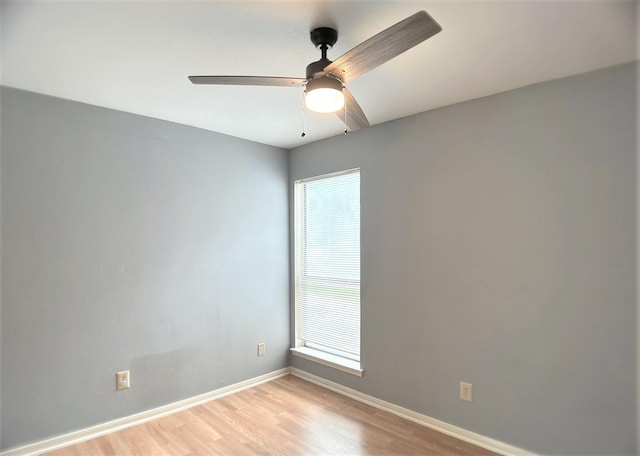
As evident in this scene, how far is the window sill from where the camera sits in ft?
10.6

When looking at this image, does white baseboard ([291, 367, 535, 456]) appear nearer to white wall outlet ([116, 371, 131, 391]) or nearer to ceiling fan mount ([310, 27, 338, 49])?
white wall outlet ([116, 371, 131, 391])

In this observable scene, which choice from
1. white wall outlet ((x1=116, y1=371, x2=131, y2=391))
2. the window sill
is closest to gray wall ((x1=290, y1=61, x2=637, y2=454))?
the window sill

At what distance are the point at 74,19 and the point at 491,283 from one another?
2856 millimetres

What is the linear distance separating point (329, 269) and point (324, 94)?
2252mm

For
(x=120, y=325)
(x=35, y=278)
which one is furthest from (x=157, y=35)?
(x=120, y=325)

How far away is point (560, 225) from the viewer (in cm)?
218

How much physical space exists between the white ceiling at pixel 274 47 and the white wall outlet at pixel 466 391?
82.9 inches

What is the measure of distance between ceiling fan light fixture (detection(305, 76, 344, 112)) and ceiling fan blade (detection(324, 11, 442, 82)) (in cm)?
5

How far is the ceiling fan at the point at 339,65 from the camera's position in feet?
4.30

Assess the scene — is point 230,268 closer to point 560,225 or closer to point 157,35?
point 157,35

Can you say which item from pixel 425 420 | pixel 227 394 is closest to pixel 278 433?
pixel 227 394

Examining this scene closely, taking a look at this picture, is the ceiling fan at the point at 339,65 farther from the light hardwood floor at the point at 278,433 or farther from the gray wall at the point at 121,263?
the light hardwood floor at the point at 278,433

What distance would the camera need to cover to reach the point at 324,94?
164cm

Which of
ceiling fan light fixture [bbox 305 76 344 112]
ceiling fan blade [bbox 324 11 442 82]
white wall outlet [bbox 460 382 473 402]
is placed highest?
ceiling fan blade [bbox 324 11 442 82]
